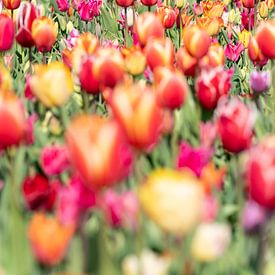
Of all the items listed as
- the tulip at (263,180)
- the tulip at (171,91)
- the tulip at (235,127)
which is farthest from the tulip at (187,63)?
the tulip at (263,180)

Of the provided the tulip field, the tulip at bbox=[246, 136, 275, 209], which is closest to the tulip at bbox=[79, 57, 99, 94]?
the tulip field

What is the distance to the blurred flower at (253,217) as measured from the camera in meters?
1.48

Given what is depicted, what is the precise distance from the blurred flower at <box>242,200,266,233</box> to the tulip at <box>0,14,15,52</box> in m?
1.49

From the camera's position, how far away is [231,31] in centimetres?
503

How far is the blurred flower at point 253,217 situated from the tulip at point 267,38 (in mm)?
1193

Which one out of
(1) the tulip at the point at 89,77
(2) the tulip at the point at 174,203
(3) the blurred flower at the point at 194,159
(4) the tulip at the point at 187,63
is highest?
(2) the tulip at the point at 174,203

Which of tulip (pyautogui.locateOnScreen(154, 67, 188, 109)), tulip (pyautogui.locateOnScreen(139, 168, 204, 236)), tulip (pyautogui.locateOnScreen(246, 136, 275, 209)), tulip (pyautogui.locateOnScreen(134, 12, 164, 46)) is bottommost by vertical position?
tulip (pyautogui.locateOnScreen(134, 12, 164, 46))

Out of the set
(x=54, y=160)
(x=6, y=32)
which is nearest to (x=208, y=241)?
(x=54, y=160)

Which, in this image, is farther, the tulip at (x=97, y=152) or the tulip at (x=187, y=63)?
the tulip at (x=187, y=63)

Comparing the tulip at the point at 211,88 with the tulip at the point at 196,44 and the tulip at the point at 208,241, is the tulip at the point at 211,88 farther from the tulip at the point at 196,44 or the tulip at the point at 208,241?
the tulip at the point at 208,241

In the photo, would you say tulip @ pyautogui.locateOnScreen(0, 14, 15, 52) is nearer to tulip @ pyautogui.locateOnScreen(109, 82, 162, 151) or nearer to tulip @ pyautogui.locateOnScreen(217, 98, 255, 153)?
tulip @ pyautogui.locateOnScreen(217, 98, 255, 153)

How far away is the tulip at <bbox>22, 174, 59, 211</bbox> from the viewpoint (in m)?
1.78

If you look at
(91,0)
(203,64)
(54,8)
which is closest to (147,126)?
(203,64)

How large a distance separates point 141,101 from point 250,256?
1.45ft
